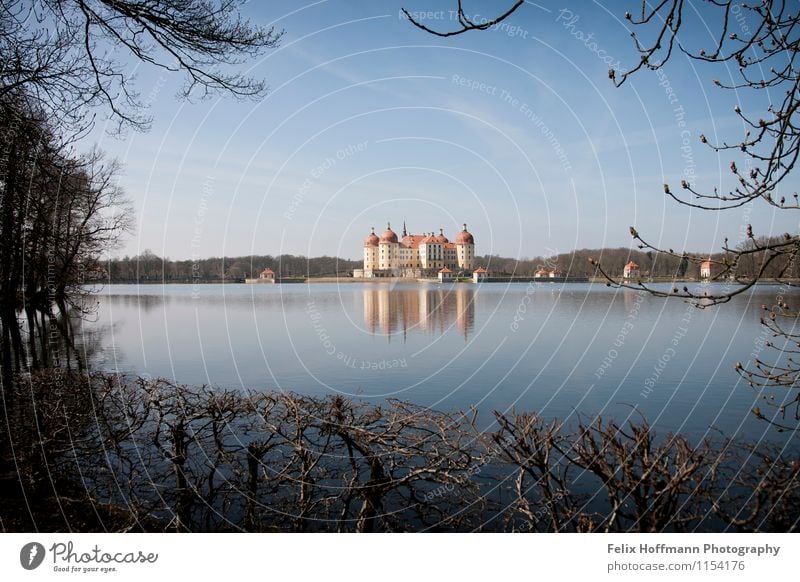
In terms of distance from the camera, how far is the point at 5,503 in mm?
3596

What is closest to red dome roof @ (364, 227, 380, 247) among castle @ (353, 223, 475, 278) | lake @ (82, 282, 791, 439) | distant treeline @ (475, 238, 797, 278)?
castle @ (353, 223, 475, 278)

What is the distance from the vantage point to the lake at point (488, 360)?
6.65 metres

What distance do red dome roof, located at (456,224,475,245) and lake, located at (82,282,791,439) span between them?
Answer: 173 ft

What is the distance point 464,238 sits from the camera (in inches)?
2798

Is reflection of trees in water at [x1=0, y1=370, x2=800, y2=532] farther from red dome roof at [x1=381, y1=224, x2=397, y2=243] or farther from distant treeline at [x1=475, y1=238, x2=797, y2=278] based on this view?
red dome roof at [x1=381, y1=224, x2=397, y2=243]

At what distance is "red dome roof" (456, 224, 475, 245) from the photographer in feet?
232

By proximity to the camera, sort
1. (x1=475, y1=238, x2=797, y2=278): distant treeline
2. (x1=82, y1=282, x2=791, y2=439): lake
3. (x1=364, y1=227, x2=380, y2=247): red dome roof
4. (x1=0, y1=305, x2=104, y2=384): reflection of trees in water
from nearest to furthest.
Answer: (x1=475, y1=238, x2=797, y2=278): distant treeline → (x1=82, y1=282, x2=791, y2=439): lake → (x1=0, y1=305, x2=104, y2=384): reflection of trees in water → (x1=364, y1=227, x2=380, y2=247): red dome roof

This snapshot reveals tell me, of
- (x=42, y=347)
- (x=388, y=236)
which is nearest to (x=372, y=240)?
(x=388, y=236)

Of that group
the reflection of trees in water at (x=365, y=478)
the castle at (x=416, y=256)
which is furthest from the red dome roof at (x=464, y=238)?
the reflection of trees in water at (x=365, y=478)

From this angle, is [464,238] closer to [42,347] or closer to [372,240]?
[372,240]

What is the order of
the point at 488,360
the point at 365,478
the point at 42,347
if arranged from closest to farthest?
the point at 365,478
the point at 488,360
the point at 42,347

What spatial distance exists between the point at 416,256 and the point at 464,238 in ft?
23.0
